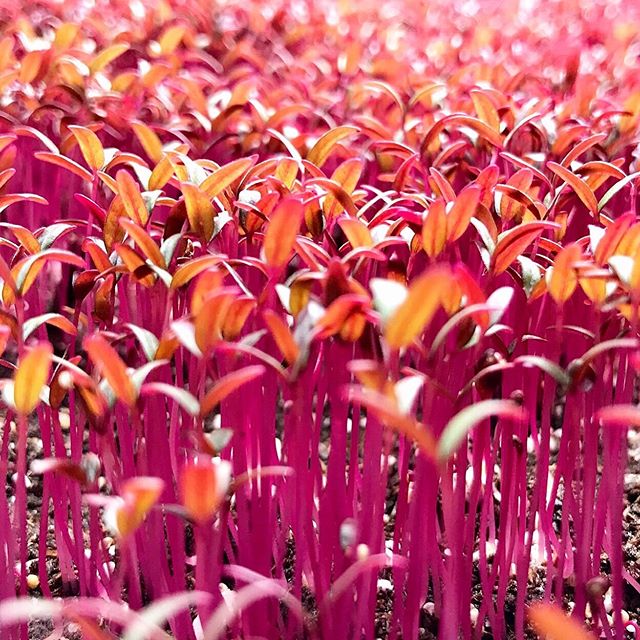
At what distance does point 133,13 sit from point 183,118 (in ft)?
3.74

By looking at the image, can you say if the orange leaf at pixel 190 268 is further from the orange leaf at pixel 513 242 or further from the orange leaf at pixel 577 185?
the orange leaf at pixel 577 185

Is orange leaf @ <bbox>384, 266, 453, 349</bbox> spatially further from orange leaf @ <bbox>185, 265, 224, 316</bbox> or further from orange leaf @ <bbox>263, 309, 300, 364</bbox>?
orange leaf @ <bbox>185, 265, 224, 316</bbox>

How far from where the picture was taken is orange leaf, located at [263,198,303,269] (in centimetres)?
92

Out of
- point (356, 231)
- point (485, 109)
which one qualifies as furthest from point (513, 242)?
point (485, 109)

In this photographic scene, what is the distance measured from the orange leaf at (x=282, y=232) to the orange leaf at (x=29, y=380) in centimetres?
28

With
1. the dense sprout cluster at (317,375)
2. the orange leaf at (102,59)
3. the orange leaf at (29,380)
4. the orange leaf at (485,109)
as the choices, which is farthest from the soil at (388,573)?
the orange leaf at (102,59)

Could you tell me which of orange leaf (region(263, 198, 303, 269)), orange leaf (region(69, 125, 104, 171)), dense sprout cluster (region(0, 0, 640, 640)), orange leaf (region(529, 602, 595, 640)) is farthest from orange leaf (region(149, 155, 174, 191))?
orange leaf (region(529, 602, 595, 640))

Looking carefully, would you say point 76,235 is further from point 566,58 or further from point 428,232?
point 566,58

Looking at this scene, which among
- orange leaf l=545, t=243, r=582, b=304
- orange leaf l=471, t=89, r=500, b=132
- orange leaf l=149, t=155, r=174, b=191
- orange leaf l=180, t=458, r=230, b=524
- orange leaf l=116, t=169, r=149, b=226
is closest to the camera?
orange leaf l=180, t=458, r=230, b=524

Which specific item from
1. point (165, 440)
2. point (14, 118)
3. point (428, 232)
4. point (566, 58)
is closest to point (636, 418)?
point (428, 232)

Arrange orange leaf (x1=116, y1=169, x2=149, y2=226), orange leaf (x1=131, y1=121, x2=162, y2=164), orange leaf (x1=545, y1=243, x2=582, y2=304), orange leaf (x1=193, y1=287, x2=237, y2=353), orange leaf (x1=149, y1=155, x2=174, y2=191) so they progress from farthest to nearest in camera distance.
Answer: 1. orange leaf (x1=131, y1=121, x2=162, y2=164)
2. orange leaf (x1=149, y1=155, x2=174, y2=191)
3. orange leaf (x1=116, y1=169, x2=149, y2=226)
4. orange leaf (x1=545, y1=243, x2=582, y2=304)
5. orange leaf (x1=193, y1=287, x2=237, y2=353)

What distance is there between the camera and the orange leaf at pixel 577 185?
45.6 inches

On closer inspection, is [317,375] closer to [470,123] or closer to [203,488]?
[203,488]

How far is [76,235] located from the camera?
→ 180 centimetres
